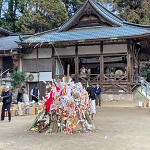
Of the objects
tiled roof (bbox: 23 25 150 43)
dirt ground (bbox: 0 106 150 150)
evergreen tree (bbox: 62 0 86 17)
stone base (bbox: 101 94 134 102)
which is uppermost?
evergreen tree (bbox: 62 0 86 17)

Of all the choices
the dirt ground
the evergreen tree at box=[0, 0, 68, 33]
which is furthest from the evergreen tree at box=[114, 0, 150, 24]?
the dirt ground

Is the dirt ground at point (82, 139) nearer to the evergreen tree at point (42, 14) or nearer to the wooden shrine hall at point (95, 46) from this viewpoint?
the wooden shrine hall at point (95, 46)

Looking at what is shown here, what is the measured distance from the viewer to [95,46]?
19.6m

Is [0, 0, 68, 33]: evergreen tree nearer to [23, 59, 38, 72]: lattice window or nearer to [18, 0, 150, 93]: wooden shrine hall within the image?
[18, 0, 150, 93]: wooden shrine hall

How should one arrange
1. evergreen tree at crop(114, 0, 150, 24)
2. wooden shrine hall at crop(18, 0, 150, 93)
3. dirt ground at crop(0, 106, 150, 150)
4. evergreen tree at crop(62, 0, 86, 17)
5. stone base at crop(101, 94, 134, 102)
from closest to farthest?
dirt ground at crop(0, 106, 150, 150), stone base at crop(101, 94, 134, 102), wooden shrine hall at crop(18, 0, 150, 93), evergreen tree at crop(114, 0, 150, 24), evergreen tree at crop(62, 0, 86, 17)

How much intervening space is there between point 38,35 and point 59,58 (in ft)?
Result: 9.05

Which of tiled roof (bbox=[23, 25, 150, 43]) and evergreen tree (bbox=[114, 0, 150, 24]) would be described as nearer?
tiled roof (bbox=[23, 25, 150, 43])

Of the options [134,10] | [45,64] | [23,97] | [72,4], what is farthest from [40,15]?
[23,97]

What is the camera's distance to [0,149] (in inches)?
254

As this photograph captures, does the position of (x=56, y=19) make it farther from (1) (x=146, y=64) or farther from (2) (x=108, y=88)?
(2) (x=108, y=88)

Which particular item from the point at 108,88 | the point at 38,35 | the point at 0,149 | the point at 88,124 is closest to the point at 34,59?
the point at 38,35

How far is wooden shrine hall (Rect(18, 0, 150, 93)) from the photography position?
18672 millimetres

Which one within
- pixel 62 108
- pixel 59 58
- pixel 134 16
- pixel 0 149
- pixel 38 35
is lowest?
pixel 0 149

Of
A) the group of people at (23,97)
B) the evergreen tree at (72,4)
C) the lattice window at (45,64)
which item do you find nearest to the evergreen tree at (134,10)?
the evergreen tree at (72,4)
